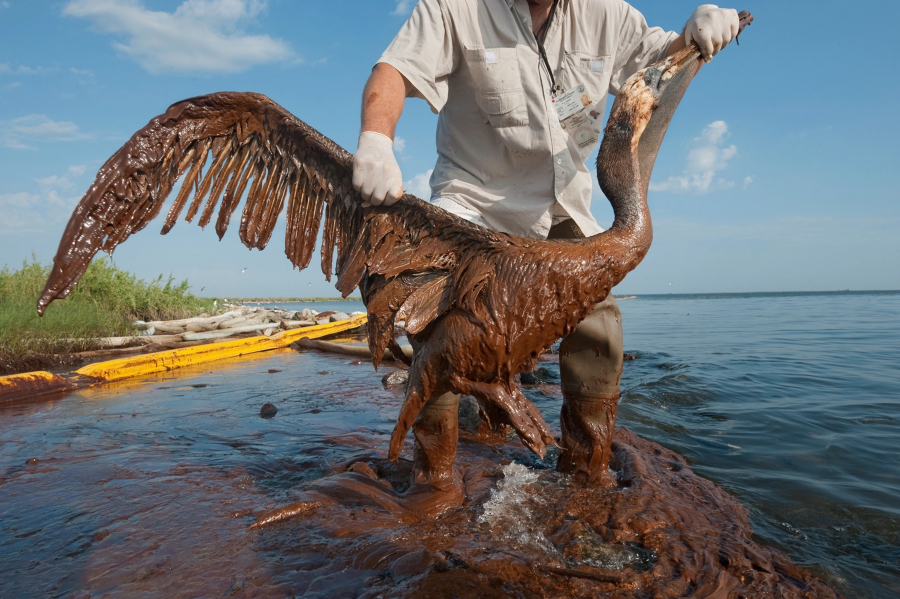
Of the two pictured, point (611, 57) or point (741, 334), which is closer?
point (611, 57)

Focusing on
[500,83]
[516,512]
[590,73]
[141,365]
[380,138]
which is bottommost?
[516,512]

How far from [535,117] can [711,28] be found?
41.3 inches

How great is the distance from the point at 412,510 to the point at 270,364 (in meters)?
6.21

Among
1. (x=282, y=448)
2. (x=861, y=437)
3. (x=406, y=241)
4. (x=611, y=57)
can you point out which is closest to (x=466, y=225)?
(x=406, y=241)

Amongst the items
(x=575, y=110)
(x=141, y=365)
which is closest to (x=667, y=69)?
(x=575, y=110)

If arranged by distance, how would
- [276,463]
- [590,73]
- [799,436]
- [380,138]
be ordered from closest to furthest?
[380,138], [590,73], [276,463], [799,436]

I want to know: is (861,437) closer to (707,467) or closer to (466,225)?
(707,467)

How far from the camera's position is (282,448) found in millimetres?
3721

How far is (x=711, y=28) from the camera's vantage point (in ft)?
9.23

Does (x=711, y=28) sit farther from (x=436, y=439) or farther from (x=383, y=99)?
(x=436, y=439)

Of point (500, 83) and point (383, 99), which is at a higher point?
point (500, 83)

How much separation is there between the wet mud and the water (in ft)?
0.05

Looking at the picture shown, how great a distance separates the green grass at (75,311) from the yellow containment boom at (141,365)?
1.64 metres

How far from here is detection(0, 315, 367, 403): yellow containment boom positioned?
5.28m
